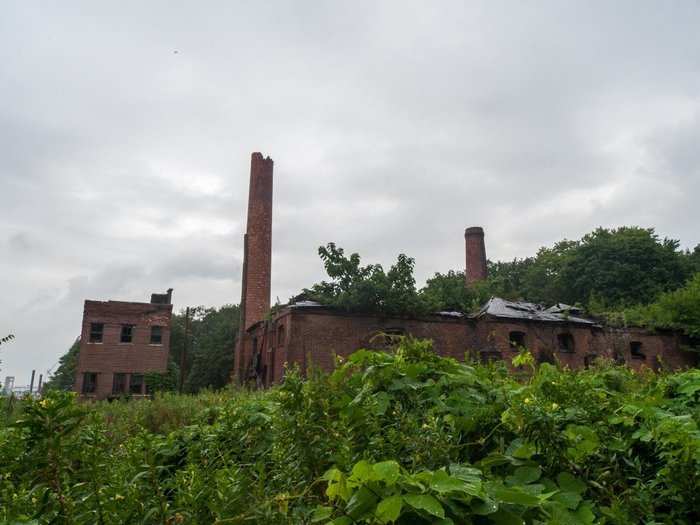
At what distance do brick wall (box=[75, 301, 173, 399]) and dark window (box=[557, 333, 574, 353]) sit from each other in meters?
23.4

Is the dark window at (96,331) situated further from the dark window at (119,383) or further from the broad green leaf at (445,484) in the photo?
the broad green leaf at (445,484)

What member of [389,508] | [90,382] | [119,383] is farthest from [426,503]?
[90,382]

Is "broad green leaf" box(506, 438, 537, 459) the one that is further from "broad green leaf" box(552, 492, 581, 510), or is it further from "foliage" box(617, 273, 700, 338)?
"foliage" box(617, 273, 700, 338)

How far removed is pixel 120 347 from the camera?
32.5 meters

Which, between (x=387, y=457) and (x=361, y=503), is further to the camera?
(x=387, y=457)

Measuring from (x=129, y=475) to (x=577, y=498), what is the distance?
5.26 feet

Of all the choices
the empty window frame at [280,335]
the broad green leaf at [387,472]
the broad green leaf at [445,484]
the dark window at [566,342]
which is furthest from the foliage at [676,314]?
the broad green leaf at [387,472]

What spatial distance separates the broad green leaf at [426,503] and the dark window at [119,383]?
33.5 meters

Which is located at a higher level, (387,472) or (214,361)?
(214,361)

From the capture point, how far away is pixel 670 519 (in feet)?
6.60

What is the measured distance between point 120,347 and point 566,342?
2599 cm

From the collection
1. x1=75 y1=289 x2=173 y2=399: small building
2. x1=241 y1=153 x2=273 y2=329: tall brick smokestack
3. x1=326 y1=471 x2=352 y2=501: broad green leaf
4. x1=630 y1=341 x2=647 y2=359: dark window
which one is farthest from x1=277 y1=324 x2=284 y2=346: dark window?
x1=326 y1=471 x2=352 y2=501: broad green leaf

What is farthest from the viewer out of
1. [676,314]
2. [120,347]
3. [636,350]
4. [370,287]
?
[120,347]

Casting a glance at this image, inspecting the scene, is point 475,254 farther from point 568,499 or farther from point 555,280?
point 568,499
